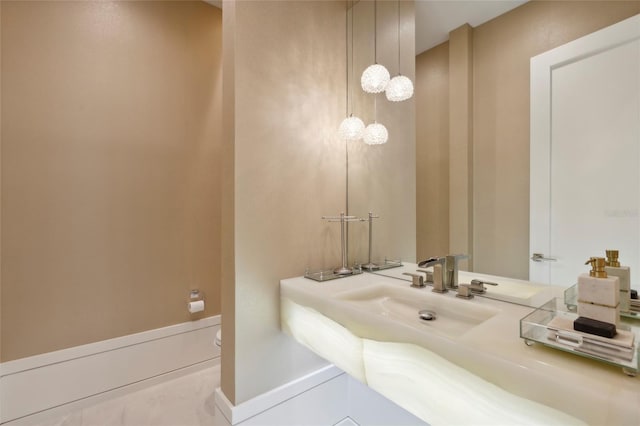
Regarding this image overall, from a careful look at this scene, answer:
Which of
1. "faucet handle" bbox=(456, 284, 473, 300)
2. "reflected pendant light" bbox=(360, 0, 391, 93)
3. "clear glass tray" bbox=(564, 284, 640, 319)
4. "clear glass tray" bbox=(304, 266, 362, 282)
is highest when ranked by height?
"reflected pendant light" bbox=(360, 0, 391, 93)

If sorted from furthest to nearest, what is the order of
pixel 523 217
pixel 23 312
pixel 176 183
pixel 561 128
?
1. pixel 176 183
2. pixel 23 312
3. pixel 523 217
4. pixel 561 128

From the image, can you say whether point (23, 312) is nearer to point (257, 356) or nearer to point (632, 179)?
point (257, 356)

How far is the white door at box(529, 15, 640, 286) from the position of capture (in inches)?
32.4

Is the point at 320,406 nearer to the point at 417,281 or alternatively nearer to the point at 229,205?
the point at 417,281

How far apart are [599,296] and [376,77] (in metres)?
1.32

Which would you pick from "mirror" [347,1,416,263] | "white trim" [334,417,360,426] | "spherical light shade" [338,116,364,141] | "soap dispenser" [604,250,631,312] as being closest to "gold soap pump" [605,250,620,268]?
"soap dispenser" [604,250,631,312]

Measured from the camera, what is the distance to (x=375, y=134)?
5.26 ft

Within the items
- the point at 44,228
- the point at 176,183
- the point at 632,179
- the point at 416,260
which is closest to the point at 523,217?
the point at 632,179

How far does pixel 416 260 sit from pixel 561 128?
78cm

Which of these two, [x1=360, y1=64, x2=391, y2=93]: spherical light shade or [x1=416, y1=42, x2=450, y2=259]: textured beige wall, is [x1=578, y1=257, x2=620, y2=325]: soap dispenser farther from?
[x1=360, y1=64, x2=391, y2=93]: spherical light shade

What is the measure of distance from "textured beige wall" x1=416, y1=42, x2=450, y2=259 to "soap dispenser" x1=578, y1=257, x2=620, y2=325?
0.55m

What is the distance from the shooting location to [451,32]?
127cm

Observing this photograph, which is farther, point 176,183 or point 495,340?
point 176,183

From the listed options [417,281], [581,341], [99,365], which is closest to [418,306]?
[417,281]
